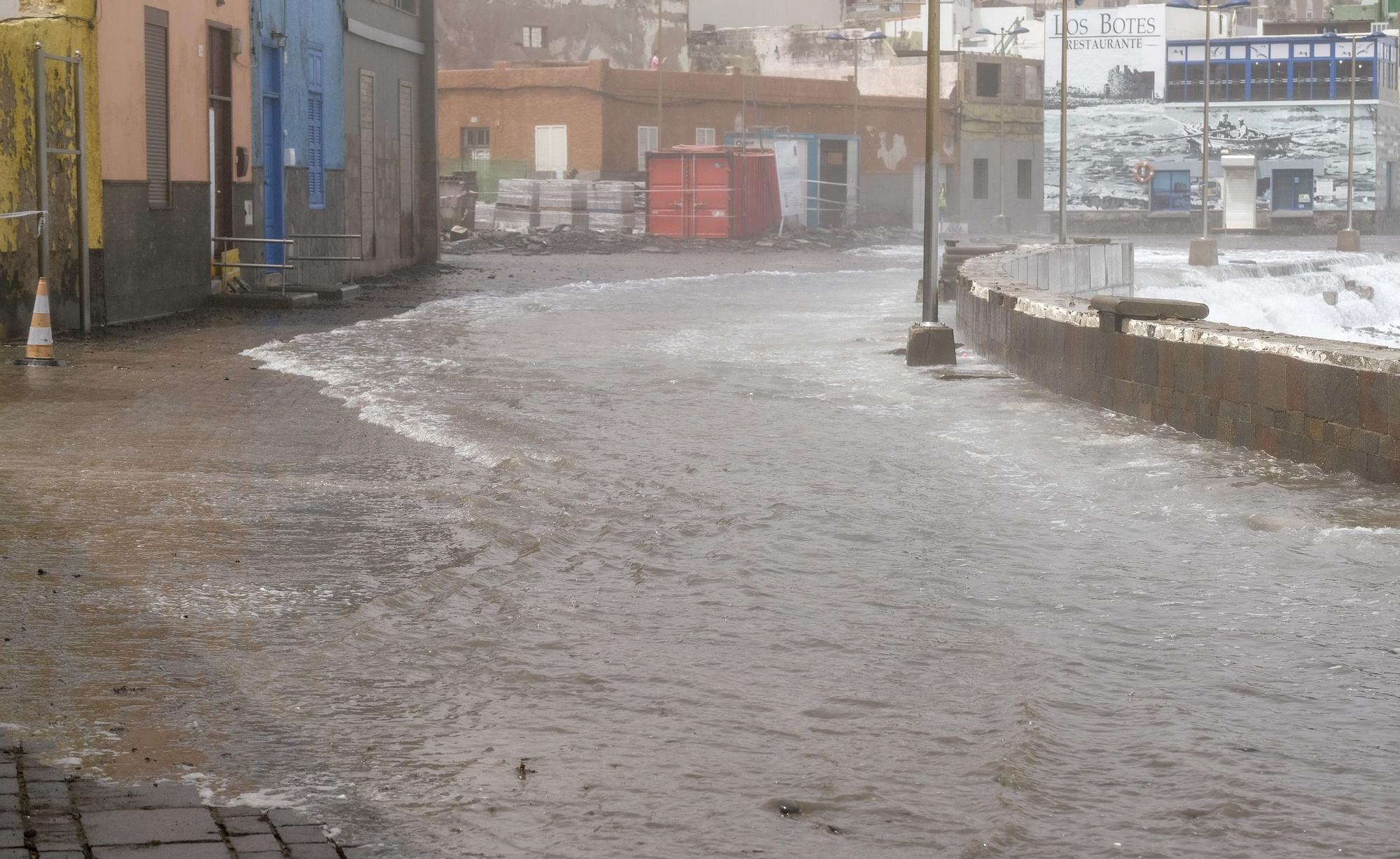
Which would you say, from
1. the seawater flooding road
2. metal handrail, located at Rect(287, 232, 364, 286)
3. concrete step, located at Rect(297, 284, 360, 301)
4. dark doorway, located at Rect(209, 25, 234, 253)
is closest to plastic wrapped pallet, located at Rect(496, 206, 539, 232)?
metal handrail, located at Rect(287, 232, 364, 286)

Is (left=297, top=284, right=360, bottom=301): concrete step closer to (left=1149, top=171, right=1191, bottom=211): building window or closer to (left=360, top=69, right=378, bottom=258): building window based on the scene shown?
(left=360, top=69, right=378, bottom=258): building window

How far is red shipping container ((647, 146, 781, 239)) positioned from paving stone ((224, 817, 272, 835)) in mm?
46217

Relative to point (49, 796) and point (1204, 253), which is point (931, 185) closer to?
point (49, 796)

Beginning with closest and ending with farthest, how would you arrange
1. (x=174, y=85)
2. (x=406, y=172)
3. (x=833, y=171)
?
(x=174, y=85) < (x=406, y=172) < (x=833, y=171)

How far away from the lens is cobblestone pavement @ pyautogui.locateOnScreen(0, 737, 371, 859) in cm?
407

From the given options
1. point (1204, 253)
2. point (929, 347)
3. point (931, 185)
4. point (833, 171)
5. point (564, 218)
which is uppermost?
point (833, 171)

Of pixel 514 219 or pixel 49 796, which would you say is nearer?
pixel 49 796

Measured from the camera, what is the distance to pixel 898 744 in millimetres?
5055

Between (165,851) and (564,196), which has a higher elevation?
(564,196)

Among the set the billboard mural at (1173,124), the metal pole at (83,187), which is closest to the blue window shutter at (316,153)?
the metal pole at (83,187)

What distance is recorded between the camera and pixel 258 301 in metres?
21.7

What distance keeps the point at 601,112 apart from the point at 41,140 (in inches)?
1606

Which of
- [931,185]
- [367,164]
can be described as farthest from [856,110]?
[931,185]

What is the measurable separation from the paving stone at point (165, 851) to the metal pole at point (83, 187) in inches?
547
